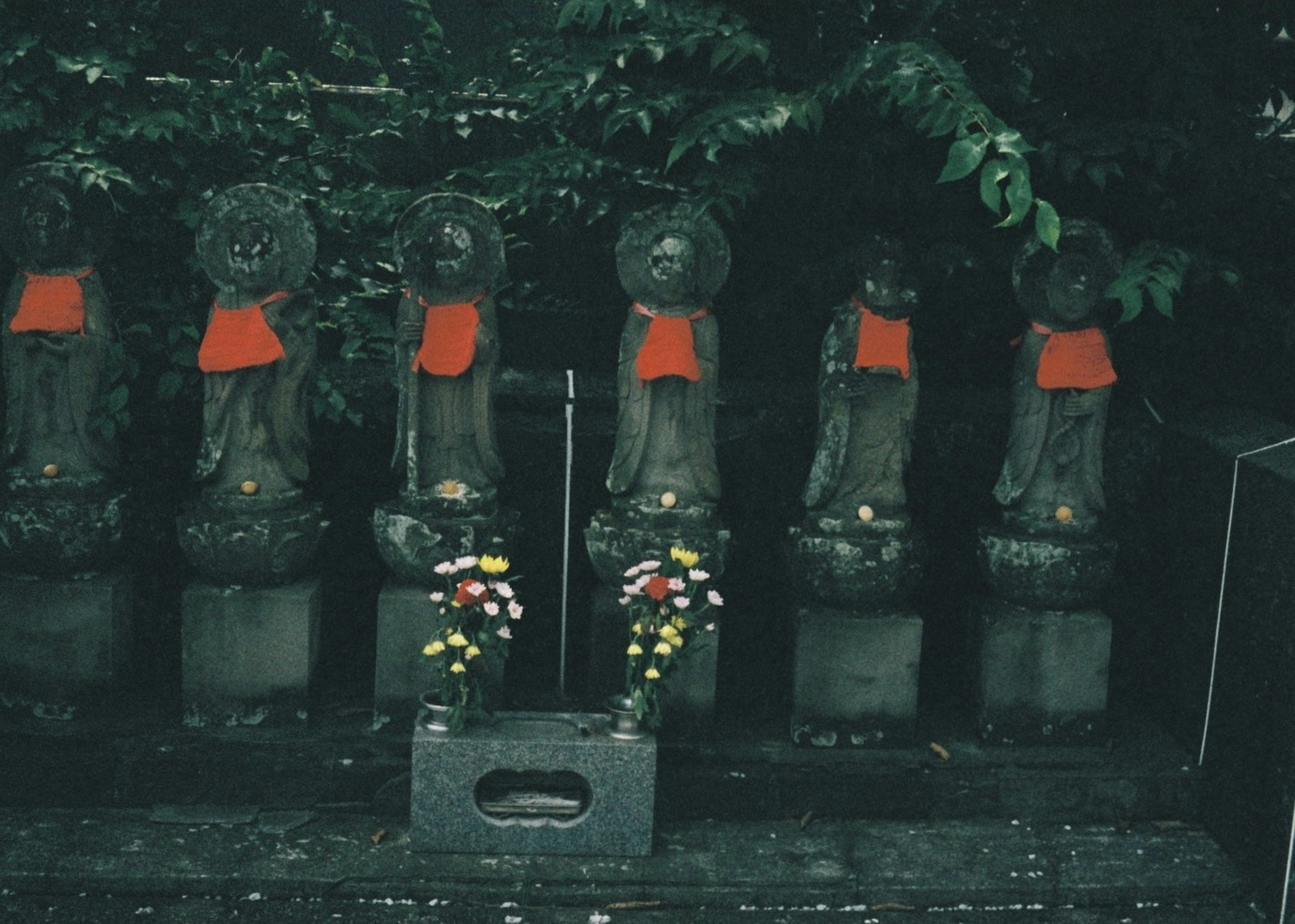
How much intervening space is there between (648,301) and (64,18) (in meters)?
3.03

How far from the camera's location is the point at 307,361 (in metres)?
5.96

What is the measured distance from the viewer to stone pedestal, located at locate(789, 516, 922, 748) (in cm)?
588

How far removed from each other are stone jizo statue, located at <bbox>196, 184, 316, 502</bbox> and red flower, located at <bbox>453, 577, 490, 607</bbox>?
0.92 metres

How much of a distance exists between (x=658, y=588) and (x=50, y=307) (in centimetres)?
249

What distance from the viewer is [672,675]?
587 centimetres

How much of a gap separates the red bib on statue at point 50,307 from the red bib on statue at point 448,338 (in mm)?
1280

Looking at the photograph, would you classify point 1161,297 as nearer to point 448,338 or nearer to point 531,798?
point 448,338

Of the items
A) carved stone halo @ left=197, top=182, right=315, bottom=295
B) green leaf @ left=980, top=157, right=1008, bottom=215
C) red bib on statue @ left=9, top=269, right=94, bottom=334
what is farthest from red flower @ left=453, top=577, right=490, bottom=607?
green leaf @ left=980, top=157, right=1008, bottom=215

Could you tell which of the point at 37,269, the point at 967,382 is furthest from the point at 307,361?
the point at 967,382

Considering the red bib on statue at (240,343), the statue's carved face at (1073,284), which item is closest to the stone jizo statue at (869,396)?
the statue's carved face at (1073,284)

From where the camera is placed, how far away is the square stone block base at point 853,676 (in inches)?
233

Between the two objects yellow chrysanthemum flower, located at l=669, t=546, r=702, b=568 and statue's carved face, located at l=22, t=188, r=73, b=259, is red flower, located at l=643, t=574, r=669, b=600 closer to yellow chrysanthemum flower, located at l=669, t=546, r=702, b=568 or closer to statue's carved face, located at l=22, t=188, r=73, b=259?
yellow chrysanthemum flower, located at l=669, t=546, r=702, b=568

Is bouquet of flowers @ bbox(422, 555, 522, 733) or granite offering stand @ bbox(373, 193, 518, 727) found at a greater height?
granite offering stand @ bbox(373, 193, 518, 727)

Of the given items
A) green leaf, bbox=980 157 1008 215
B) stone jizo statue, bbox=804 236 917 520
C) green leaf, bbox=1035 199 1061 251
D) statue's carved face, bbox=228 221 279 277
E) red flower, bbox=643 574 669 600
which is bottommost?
red flower, bbox=643 574 669 600
